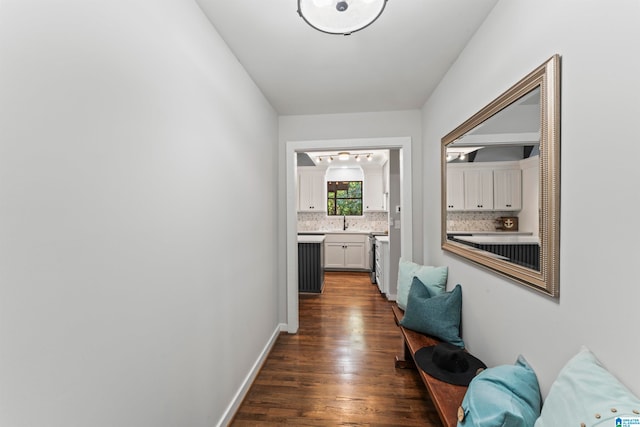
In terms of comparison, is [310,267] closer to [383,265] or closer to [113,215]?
[383,265]

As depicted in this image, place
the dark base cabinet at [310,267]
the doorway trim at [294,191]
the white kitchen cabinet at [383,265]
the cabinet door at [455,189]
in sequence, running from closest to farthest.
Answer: the cabinet door at [455,189]
the doorway trim at [294,191]
the white kitchen cabinet at [383,265]
the dark base cabinet at [310,267]

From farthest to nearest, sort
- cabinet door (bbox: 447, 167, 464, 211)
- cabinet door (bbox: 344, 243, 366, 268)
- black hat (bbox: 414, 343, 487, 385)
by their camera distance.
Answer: cabinet door (bbox: 344, 243, 366, 268), cabinet door (bbox: 447, 167, 464, 211), black hat (bbox: 414, 343, 487, 385)

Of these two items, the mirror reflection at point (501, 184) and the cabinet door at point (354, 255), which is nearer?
the mirror reflection at point (501, 184)

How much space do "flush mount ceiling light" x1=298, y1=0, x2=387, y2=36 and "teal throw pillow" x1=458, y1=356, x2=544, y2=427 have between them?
1704 mm

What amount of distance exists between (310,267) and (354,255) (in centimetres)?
195

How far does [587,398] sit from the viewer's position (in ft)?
2.70

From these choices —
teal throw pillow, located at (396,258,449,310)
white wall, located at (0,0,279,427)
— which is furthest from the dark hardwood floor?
teal throw pillow, located at (396,258,449,310)

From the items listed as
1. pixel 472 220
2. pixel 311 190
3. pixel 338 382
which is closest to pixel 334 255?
pixel 311 190

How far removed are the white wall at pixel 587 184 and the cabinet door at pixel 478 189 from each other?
478mm

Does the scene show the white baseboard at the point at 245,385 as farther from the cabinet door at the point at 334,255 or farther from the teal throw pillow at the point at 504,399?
the cabinet door at the point at 334,255

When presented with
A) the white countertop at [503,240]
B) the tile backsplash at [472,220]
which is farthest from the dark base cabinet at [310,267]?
the white countertop at [503,240]

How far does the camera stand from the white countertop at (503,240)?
4.19 feet

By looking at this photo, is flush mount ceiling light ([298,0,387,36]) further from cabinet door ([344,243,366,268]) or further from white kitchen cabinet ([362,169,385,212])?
white kitchen cabinet ([362,169,385,212])

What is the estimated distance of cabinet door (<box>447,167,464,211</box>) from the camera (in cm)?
215
